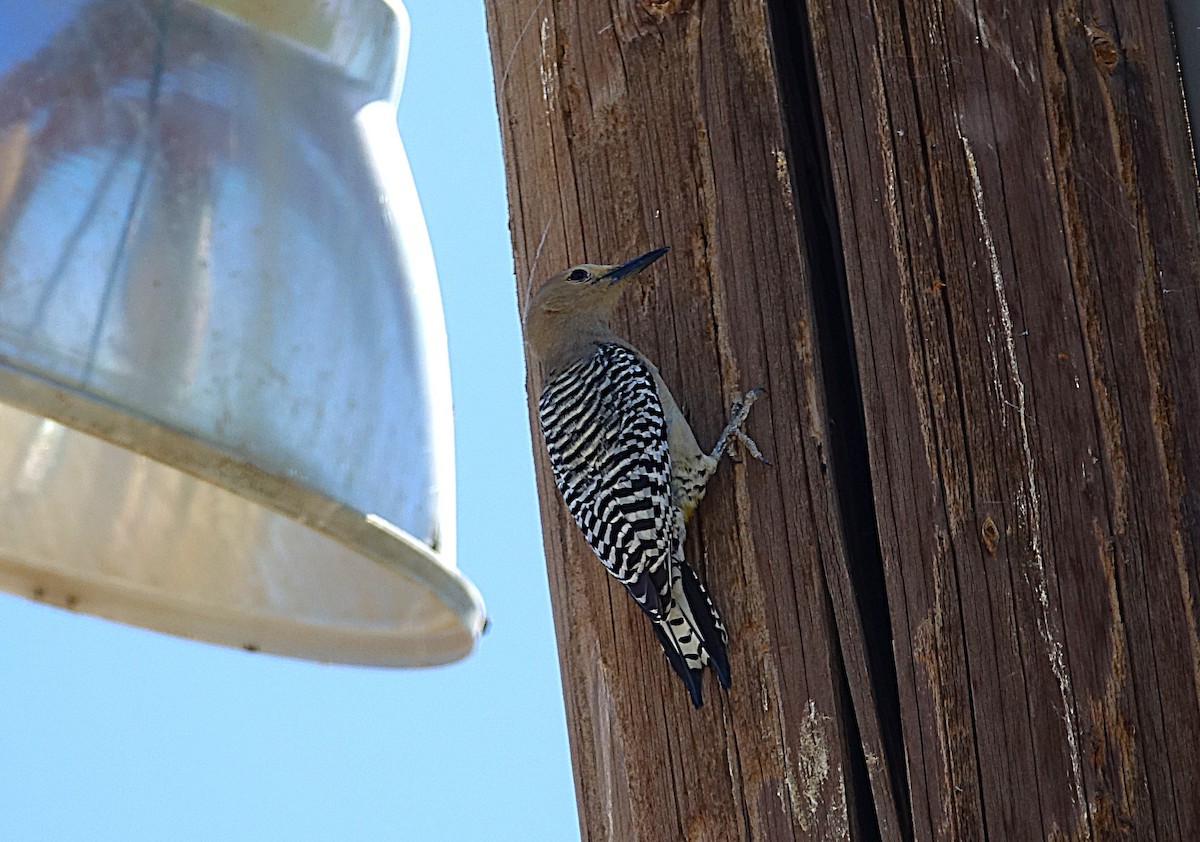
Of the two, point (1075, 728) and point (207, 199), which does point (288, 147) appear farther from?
point (1075, 728)

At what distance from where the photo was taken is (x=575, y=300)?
3.24 metres

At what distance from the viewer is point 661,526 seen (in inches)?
116

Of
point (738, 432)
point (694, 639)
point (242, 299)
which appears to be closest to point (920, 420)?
point (738, 432)

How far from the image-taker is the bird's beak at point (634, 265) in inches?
102

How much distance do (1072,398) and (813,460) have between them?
39 centimetres

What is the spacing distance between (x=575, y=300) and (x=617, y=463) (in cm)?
36

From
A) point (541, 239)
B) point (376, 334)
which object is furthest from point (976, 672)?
point (376, 334)

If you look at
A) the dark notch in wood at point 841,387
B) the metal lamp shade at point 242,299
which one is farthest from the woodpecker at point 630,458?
the metal lamp shade at point 242,299

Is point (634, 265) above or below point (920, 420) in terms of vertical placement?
above

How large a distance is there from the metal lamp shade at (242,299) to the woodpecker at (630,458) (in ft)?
4.10

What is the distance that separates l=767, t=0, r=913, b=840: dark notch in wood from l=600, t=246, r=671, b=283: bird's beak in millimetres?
271

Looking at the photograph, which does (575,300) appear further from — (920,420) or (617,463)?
(920,420)

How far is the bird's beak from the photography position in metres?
2.58

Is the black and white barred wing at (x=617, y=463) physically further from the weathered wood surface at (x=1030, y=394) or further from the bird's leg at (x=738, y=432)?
the weathered wood surface at (x=1030, y=394)
